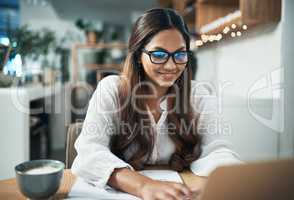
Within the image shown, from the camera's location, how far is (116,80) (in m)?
0.65

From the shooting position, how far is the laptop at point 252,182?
0.31m

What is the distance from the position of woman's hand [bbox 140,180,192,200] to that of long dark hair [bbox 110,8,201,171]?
16 centimetres

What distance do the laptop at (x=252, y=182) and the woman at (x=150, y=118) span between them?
180 mm

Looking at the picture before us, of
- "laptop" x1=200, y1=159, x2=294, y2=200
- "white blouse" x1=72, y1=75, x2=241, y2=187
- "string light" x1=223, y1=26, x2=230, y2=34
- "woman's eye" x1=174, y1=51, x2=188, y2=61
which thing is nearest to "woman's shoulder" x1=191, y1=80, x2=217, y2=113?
"white blouse" x1=72, y1=75, x2=241, y2=187

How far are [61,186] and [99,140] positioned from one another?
0.38 ft

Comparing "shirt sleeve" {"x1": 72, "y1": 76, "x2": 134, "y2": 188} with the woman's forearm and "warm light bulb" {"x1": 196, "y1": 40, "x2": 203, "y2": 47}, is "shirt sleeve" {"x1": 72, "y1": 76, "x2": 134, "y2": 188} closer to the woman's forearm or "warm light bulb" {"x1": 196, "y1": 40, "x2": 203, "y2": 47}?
the woman's forearm

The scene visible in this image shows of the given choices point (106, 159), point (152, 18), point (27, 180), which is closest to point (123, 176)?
point (106, 159)

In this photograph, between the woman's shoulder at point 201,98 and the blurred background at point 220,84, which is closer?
the woman's shoulder at point 201,98

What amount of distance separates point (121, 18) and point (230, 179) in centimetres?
510

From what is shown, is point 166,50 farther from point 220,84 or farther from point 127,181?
point 220,84

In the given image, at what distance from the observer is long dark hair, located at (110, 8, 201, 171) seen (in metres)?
0.56

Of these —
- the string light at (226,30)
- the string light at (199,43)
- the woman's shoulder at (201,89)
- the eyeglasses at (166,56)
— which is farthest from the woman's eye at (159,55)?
the string light at (226,30)

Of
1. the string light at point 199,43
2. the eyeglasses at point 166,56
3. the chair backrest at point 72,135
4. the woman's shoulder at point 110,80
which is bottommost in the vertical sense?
the chair backrest at point 72,135

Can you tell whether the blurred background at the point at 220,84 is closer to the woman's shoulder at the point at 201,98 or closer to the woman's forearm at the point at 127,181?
the woman's shoulder at the point at 201,98
